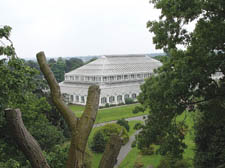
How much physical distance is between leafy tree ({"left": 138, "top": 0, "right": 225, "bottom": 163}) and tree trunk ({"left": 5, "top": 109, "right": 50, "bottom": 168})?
6789 millimetres

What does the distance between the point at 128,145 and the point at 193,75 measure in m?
16.7

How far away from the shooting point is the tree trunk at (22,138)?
3.17 metres

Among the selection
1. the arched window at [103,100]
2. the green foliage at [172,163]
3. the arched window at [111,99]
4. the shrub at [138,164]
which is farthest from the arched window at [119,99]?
the green foliage at [172,163]

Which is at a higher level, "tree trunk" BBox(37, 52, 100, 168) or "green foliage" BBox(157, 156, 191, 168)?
"tree trunk" BBox(37, 52, 100, 168)

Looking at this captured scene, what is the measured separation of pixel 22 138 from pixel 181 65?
755 cm

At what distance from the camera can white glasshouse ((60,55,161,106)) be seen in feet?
168

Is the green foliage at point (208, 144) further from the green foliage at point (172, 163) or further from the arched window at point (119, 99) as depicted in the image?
the arched window at point (119, 99)

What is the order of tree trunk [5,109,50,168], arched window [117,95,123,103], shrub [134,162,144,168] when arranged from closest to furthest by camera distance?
1. tree trunk [5,109,50,168]
2. shrub [134,162,144,168]
3. arched window [117,95,123,103]

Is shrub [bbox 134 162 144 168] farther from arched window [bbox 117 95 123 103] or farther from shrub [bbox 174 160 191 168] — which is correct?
arched window [bbox 117 95 123 103]

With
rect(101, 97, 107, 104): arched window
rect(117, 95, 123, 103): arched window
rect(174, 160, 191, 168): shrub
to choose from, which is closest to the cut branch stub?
rect(174, 160, 191, 168): shrub

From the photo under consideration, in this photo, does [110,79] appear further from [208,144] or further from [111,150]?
[111,150]

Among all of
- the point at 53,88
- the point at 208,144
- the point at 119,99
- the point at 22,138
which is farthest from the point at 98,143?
the point at 119,99

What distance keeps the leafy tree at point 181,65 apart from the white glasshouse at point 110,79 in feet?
127

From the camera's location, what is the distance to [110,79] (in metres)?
53.2
